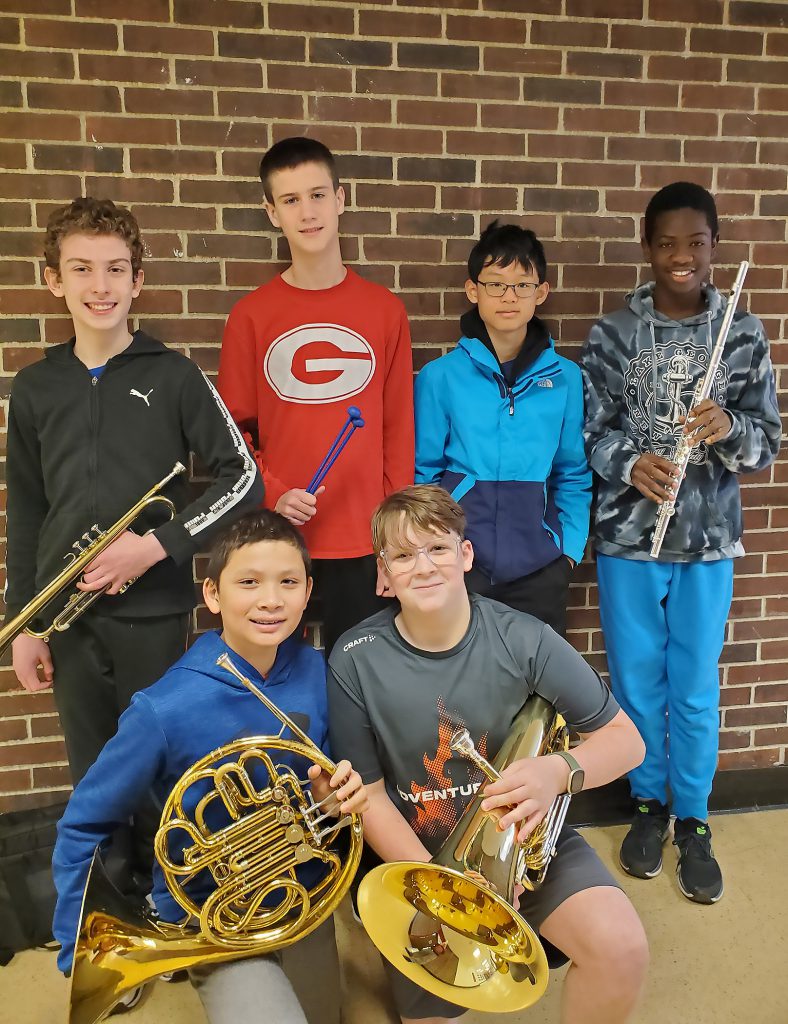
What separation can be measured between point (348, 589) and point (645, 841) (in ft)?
4.03

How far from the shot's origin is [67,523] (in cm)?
213

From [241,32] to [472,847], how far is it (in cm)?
227

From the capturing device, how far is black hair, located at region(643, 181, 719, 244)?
2.42 metres

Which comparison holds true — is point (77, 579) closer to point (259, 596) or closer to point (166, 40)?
point (259, 596)

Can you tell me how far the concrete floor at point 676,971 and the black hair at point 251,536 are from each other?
1.12 meters

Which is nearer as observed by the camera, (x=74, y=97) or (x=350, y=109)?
(x=74, y=97)

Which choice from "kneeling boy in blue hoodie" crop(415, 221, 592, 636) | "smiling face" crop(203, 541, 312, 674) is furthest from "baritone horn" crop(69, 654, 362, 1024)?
"kneeling boy in blue hoodie" crop(415, 221, 592, 636)

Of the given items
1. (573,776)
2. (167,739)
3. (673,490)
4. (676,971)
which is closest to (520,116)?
(673,490)

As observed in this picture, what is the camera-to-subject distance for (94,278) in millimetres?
2113

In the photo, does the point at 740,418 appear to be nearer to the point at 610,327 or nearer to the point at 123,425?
the point at 610,327

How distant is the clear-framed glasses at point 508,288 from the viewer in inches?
93.4

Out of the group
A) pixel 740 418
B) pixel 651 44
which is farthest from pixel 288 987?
pixel 651 44

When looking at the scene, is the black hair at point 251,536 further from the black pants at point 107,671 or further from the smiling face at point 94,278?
the smiling face at point 94,278

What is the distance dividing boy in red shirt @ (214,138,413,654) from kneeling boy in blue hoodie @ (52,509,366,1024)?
48 centimetres
